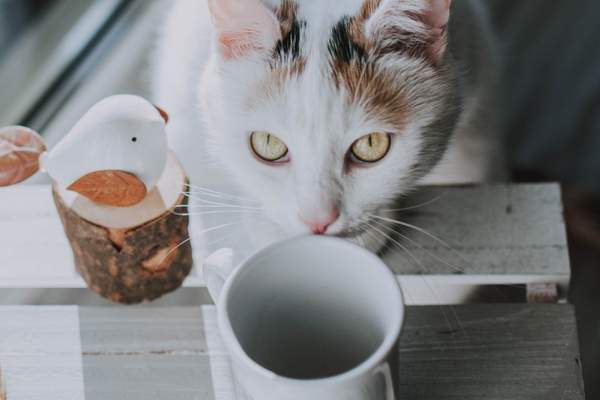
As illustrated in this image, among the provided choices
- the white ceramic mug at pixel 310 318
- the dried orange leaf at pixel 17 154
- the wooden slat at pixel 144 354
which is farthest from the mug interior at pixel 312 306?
the dried orange leaf at pixel 17 154

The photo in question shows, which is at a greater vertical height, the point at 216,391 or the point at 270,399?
the point at 270,399

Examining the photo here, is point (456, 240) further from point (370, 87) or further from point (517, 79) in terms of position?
point (517, 79)

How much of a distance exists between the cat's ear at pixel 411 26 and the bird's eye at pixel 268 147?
0.35 feet

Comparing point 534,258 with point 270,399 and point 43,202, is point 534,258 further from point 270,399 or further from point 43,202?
point 43,202

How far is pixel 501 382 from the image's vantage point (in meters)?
0.54

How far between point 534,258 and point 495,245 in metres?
0.03

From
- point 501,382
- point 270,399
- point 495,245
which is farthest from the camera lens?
point 495,245

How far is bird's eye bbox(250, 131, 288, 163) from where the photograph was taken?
0.58 metres

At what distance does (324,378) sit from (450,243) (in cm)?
28

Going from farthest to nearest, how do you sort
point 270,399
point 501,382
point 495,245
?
point 495,245 < point 501,382 < point 270,399

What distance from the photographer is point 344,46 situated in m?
0.56

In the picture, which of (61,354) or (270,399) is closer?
(270,399)

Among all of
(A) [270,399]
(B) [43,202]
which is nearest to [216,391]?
(A) [270,399]

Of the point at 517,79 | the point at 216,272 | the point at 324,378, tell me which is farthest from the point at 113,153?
the point at 517,79
